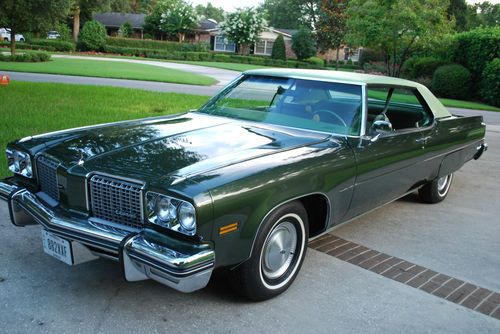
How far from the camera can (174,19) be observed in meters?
54.6

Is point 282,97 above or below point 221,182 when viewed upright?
above

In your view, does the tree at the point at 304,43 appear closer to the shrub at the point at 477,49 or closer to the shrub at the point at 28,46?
the shrub at the point at 28,46

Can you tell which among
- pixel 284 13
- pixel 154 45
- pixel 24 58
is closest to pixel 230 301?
pixel 24 58

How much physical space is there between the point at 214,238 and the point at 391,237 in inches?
101

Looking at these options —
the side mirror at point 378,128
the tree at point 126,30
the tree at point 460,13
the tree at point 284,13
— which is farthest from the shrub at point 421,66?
the tree at point 284,13

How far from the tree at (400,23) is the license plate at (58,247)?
66.3ft

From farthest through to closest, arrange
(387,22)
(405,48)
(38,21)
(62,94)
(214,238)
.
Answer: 1. (38,21)
2. (405,48)
3. (387,22)
4. (62,94)
5. (214,238)

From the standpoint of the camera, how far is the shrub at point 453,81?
23797 millimetres

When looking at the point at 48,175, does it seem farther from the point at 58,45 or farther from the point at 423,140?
the point at 58,45

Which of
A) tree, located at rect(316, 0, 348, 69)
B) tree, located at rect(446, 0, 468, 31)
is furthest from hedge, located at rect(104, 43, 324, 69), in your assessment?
tree, located at rect(446, 0, 468, 31)

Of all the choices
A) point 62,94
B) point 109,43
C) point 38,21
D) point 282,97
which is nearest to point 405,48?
point 62,94

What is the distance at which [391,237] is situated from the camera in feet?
15.6

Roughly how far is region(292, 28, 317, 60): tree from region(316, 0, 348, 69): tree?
1.74 metres

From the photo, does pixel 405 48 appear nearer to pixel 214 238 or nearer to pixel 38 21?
pixel 38 21
